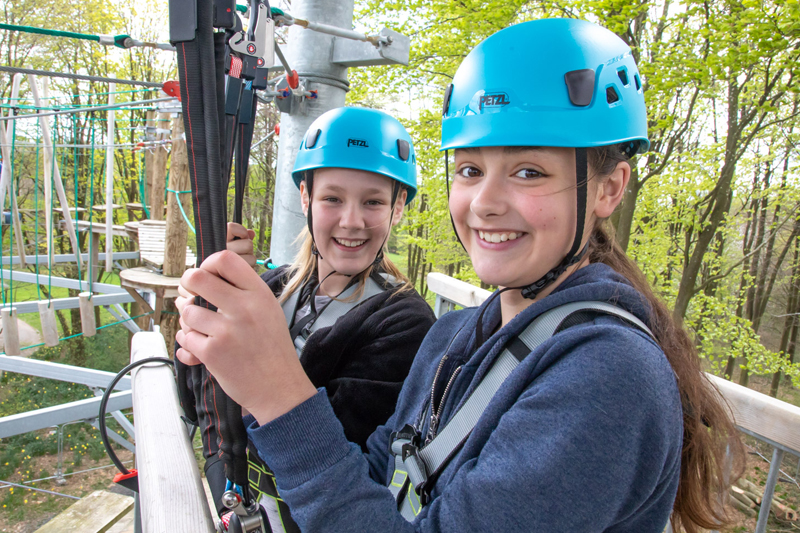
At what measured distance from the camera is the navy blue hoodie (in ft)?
2.45

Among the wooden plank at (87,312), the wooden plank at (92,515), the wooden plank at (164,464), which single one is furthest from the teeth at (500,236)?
the wooden plank at (92,515)

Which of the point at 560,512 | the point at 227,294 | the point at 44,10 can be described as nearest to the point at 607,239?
the point at 560,512

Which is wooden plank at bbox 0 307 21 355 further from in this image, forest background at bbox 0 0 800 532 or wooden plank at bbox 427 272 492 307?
wooden plank at bbox 427 272 492 307

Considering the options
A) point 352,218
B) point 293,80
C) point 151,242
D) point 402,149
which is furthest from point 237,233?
point 151,242

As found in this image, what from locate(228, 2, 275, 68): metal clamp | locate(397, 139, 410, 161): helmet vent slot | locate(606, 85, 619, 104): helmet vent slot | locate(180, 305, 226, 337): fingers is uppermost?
locate(228, 2, 275, 68): metal clamp

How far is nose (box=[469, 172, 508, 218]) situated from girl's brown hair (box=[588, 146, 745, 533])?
225mm

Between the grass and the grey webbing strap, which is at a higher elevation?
the grey webbing strap

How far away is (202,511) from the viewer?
109 centimetres

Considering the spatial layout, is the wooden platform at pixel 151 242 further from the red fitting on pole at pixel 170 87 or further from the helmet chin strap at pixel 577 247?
the helmet chin strap at pixel 577 247

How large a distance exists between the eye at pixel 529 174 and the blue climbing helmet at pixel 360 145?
106cm

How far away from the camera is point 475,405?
1.02 m

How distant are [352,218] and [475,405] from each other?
1.18m

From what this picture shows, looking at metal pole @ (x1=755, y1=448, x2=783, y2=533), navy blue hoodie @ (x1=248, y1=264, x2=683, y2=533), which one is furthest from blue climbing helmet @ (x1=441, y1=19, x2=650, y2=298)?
metal pole @ (x1=755, y1=448, x2=783, y2=533)

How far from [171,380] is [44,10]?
19.0m
